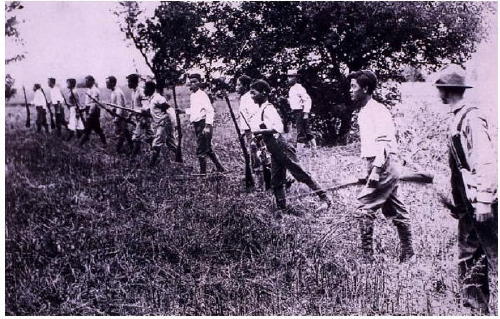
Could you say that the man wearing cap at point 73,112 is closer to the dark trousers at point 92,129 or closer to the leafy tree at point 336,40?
the dark trousers at point 92,129

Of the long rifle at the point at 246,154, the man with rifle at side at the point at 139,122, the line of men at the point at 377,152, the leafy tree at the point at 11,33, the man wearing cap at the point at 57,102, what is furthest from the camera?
the man with rifle at side at the point at 139,122

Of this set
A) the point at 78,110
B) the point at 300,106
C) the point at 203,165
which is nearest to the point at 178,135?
the point at 203,165

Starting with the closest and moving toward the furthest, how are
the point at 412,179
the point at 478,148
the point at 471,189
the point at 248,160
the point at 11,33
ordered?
the point at 478,148 < the point at 471,189 < the point at 412,179 < the point at 11,33 < the point at 248,160

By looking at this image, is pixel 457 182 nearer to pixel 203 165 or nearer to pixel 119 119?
pixel 203 165

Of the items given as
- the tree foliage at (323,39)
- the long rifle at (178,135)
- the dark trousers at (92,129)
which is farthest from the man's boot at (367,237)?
the dark trousers at (92,129)

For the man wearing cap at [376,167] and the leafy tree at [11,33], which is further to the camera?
the leafy tree at [11,33]

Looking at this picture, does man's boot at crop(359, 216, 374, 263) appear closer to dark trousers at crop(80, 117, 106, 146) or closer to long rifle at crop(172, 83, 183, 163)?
long rifle at crop(172, 83, 183, 163)
